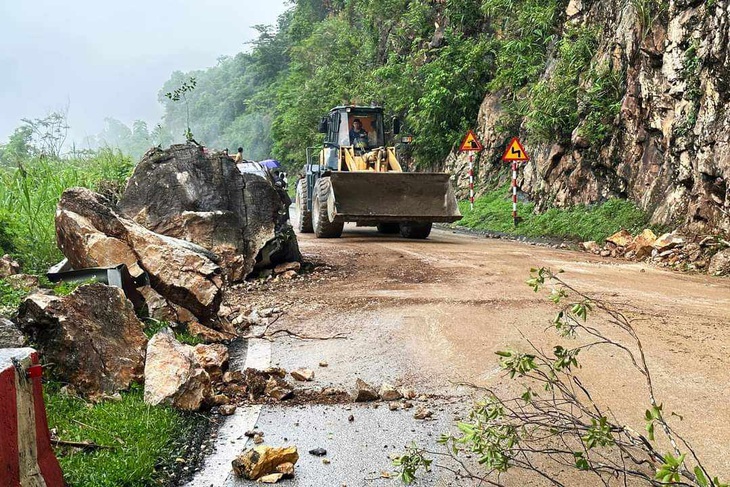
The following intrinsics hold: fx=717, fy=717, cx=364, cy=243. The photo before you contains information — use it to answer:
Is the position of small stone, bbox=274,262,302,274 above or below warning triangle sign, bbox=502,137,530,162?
below

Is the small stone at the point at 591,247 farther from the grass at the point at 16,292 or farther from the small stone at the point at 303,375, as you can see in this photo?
the grass at the point at 16,292

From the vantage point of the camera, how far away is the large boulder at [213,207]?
9062mm

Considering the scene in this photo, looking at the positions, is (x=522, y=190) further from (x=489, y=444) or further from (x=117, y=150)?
(x=489, y=444)

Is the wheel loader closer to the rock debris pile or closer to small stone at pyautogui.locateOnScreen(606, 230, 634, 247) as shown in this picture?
small stone at pyautogui.locateOnScreen(606, 230, 634, 247)

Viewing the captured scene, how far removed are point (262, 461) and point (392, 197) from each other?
11282 millimetres

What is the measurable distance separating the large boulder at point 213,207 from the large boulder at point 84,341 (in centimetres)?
391

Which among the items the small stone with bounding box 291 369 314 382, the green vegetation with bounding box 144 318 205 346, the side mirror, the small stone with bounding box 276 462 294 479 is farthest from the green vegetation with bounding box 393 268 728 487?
the side mirror

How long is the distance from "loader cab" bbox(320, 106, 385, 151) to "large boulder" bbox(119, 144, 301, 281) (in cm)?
639

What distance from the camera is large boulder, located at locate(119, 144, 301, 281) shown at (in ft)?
29.7

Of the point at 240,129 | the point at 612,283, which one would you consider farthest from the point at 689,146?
the point at 240,129

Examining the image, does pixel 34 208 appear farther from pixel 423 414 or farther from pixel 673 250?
pixel 673 250

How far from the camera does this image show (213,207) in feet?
31.1

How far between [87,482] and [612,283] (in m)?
6.63

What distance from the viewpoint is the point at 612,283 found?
8398 millimetres
